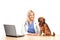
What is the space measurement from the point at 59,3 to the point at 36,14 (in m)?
0.37

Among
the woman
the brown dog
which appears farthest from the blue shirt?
the brown dog

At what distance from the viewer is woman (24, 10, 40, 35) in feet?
6.78

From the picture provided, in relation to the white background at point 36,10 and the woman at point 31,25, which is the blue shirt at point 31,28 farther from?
the white background at point 36,10

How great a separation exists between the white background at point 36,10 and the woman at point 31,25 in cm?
6

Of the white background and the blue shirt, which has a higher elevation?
the white background

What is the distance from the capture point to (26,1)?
210 cm

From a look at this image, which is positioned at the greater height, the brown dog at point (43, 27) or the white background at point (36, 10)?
the white background at point (36, 10)

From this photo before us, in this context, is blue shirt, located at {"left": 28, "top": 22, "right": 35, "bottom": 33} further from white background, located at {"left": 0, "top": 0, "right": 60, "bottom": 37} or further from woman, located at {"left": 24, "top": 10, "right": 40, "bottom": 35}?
white background, located at {"left": 0, "top": 0, "right": 60, "bottom": 37}

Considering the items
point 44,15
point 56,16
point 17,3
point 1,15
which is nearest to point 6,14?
point 1,15

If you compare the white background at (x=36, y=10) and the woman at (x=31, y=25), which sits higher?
the white background at (x=36, y=10)

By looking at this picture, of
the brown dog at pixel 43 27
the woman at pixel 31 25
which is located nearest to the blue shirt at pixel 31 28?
the woman at pixel 31 25

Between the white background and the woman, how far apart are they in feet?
0.19

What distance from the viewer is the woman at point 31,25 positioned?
6.78 feet

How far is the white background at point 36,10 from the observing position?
6.86ft
